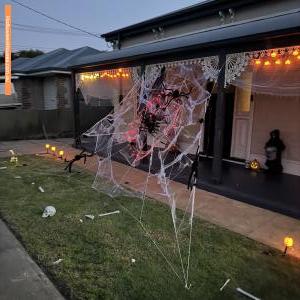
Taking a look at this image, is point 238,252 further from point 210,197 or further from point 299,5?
point 299,5

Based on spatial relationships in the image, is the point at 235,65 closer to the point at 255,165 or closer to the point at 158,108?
the point at 158,108

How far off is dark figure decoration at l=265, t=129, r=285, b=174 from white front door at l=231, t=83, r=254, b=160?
948 millimetres

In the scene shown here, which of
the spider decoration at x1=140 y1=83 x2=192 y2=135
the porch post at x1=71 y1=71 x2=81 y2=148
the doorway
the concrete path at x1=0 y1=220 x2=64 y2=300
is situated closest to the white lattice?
the spider decoration at x1=140 y1=83 x2=192 y2=135

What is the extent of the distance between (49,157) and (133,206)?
5.54 m

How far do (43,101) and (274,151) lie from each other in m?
14.1

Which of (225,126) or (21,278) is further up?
(225,126)

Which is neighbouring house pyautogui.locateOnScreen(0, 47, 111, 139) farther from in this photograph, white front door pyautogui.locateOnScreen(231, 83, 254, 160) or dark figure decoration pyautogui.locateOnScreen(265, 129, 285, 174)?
dark figure decoration pyautogui.locateOnScreen(265, 129, 285, 174)

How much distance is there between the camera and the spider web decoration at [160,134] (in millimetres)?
5105

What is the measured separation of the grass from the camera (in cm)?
361

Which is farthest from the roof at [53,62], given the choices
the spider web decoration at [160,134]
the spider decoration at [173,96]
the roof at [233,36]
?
the spider decoration at [173,96]

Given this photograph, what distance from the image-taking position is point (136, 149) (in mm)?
8039

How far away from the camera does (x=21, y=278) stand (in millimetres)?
3711

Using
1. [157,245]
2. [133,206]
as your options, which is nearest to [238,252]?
[157,245]

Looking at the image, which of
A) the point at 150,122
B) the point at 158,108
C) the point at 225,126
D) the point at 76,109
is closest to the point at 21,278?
the point at 150,122
